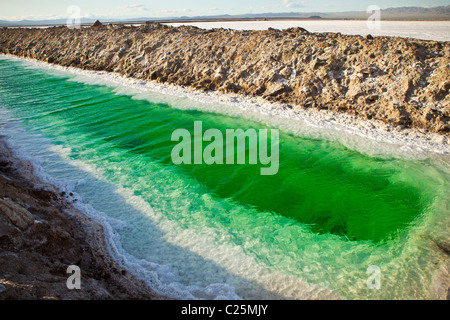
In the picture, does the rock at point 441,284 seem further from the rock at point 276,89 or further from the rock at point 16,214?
the rock at point 276,89

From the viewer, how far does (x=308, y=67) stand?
12.0m

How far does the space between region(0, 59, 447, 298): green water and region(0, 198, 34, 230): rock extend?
1628mm

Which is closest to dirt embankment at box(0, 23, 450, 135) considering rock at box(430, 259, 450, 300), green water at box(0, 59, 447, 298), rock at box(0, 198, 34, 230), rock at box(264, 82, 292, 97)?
rock at box(264, 82, 292, 97)

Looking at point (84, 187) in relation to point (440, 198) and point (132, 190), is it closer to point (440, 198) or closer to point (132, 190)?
point (132, 190)

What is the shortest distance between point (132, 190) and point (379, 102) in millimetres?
9100

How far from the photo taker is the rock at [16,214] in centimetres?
433

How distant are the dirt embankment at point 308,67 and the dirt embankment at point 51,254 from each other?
9325mm

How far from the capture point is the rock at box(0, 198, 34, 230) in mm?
4332

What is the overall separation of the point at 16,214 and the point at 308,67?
37.9 ft

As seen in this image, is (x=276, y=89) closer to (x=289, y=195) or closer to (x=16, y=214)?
(x=289, y=195)

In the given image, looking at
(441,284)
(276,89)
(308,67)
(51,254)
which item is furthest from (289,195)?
(308,67)

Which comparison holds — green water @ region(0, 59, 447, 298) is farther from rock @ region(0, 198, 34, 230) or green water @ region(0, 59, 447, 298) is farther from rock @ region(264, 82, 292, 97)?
rock @ region(264, 82, 292, 97)
